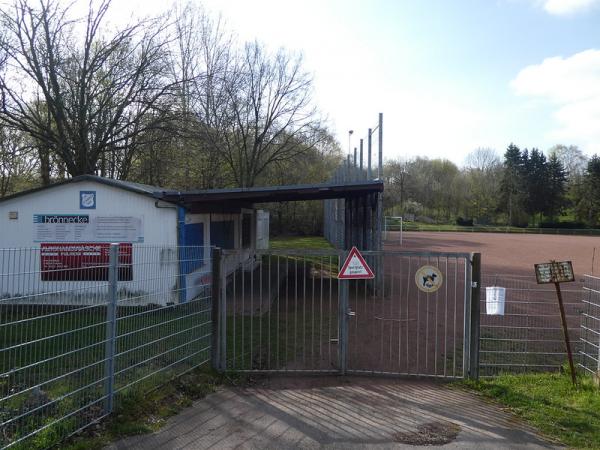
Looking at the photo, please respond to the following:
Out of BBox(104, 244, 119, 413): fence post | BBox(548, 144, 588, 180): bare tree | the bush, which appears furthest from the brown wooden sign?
BBox(548, 144, 588, 180): bare tree

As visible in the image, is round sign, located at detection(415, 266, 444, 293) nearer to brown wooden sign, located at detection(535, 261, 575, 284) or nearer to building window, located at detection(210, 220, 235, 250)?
brown wooden sign, located at detection(535, 261, 575, 284)

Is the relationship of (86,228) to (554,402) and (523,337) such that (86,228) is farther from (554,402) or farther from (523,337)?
(554,402)

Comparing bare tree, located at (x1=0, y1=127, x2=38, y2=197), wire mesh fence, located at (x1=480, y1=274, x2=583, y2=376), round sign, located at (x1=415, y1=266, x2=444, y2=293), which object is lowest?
wire mesh fence, located at (x1=480, y1=274, x2=583, y2=376)

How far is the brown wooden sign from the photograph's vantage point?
6613 millimetres

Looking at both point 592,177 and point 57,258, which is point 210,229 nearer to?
point 57,258

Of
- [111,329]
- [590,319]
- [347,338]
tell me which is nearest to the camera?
[111,329]

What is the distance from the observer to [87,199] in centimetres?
1254

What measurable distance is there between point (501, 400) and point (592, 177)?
248 ft

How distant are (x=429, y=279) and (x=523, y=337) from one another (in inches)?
178

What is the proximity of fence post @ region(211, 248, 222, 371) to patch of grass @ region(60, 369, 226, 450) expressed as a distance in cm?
39

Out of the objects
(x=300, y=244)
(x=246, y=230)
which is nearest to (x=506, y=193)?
(x=300, y=244)

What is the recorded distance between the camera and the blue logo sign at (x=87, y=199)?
1252 centimetres

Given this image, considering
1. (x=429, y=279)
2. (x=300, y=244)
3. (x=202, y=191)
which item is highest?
(x=202, y=191)

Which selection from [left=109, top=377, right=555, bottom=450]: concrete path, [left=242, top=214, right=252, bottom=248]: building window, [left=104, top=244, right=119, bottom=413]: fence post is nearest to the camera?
[left=109, top=377, right=555, bottom=450]: concrete path
